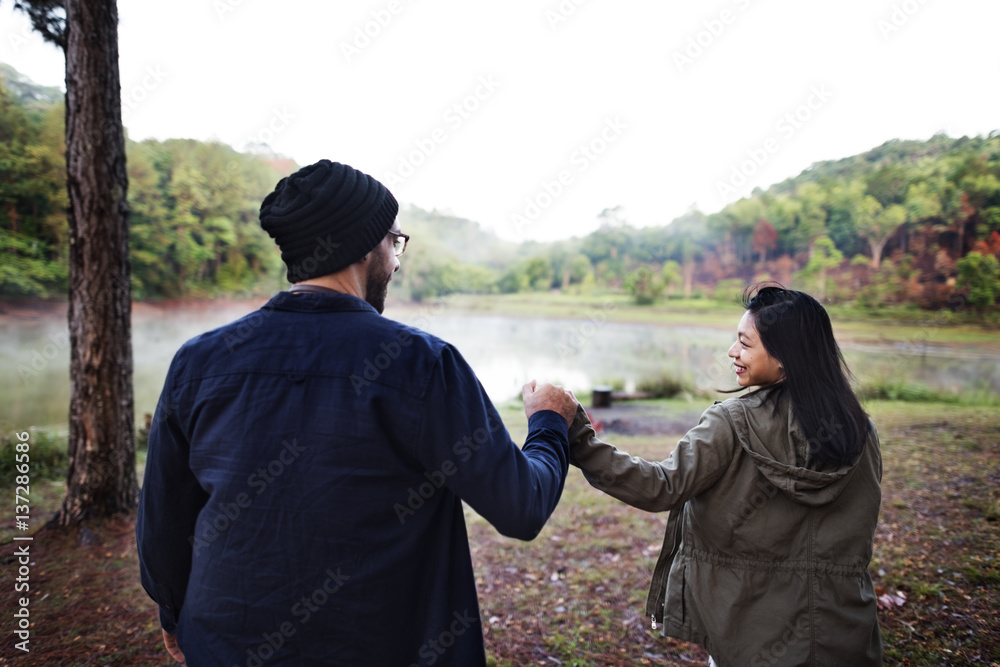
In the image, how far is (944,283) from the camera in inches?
428

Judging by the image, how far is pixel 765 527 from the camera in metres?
1.83

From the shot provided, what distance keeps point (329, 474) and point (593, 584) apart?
3661 millimetres

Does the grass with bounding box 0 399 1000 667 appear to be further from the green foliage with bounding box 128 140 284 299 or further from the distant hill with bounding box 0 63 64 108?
the distant hill with bounding box 0 63 64 108

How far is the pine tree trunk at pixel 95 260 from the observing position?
424cm

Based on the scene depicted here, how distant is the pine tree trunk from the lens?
4.24m

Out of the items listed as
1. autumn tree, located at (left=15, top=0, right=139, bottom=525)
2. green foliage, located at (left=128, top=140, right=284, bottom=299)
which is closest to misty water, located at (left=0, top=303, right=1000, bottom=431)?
green foliage, located at (left=128, top=140, right=284, bottom=299)

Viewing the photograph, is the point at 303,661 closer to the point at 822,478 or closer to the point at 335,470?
the point at 335,470

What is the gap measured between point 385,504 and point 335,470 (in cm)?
14

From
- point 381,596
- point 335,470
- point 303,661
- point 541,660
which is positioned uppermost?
point 335,470

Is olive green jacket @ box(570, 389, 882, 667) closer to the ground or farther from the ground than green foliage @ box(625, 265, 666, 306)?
closer to the ground

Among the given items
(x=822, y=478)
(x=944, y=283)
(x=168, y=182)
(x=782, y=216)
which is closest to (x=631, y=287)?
(x=782, y=216)

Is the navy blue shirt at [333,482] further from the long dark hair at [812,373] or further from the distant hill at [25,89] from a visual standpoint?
the distant hill at [25,89]

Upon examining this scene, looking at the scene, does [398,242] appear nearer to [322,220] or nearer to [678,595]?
[322,220]

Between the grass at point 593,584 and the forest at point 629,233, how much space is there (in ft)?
15.9
